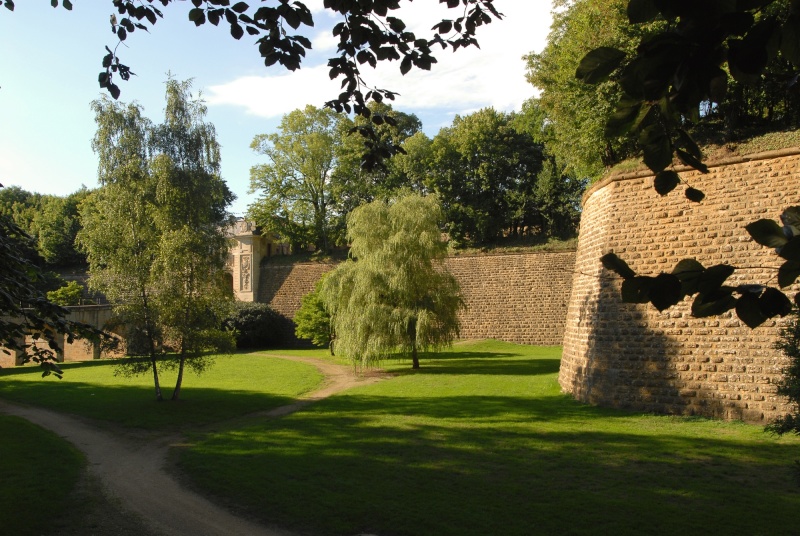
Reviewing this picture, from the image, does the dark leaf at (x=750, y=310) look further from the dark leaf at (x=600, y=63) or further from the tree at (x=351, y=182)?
the tree at (x=351, y=182)

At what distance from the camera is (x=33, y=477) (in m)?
8.91

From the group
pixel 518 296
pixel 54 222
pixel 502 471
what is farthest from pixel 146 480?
pixel 54 222

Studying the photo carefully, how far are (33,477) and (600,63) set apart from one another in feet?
32.5

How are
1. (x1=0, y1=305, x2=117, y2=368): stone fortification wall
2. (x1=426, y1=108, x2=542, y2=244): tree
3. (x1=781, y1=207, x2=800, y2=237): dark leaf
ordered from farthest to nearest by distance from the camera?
(x1=426, y1=108, x2=542, y2=244): tree, (x1=0, y1=305, x2=117, y2=368): stone fortification wall, (x1=781, y1=207, x2=800, y2=237): dark leaf

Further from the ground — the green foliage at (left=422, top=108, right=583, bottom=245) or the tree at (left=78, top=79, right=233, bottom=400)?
the green foliage at (left=422, top=108, right=583, bottom=245)

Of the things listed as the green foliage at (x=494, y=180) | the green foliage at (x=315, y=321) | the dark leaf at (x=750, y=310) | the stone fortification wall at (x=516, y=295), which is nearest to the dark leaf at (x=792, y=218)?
the dark leaf at (x=750, y=310)

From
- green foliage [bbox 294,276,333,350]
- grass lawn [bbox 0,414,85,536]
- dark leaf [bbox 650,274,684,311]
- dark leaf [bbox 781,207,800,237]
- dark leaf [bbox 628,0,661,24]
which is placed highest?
Answer: dark leaf [bbox 628,0,661,24]

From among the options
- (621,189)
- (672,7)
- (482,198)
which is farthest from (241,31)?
(482,198)

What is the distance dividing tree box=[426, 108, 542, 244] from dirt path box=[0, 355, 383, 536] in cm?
2102

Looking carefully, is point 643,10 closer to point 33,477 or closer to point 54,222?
point 33,477

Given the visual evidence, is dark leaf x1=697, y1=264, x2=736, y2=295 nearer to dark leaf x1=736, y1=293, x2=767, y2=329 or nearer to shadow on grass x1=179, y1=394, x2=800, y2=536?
dark leaf x1=736, y1=293, x2=767, y2=329

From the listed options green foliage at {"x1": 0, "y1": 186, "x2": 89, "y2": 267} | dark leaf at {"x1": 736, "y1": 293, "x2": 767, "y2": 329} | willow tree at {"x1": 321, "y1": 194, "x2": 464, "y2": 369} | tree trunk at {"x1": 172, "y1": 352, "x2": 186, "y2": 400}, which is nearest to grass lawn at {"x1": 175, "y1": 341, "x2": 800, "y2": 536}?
tree trunk at {"x1": 172, "y1": 352, "x2": 186, "y2": 400}

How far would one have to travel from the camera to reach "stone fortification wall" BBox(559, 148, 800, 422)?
11617mm

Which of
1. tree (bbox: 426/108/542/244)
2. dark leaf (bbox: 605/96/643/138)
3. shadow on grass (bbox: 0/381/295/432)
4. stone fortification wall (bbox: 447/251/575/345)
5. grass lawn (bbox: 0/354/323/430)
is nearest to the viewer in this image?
dark leaf (bbox: 605/96/643/138)
